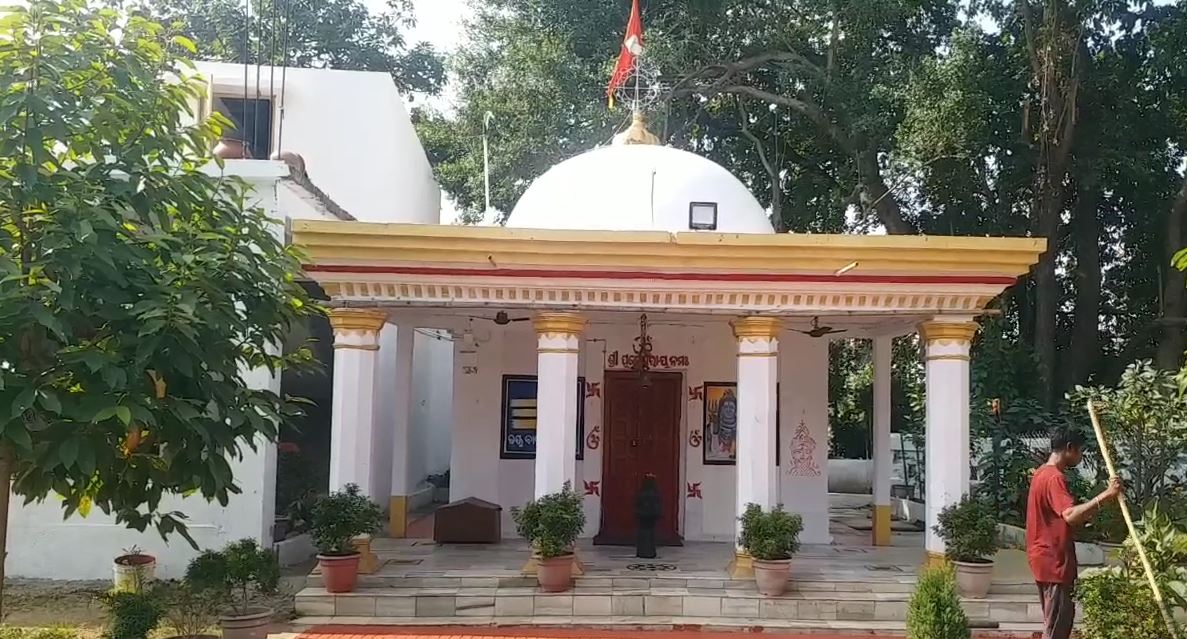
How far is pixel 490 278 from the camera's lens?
888 centimetres

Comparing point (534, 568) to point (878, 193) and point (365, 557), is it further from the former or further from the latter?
point (878, 193)

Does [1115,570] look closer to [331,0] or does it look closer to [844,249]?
[844,249]

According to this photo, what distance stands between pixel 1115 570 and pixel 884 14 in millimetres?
11412

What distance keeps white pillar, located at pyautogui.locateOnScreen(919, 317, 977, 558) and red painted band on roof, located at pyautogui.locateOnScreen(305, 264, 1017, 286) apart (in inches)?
17.6

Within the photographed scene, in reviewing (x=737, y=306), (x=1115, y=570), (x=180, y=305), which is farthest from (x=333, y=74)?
(x=1115, y=570)

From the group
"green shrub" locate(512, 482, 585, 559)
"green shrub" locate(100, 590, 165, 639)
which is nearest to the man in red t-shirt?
"green shrub" locate(512, 482, 585, 559)

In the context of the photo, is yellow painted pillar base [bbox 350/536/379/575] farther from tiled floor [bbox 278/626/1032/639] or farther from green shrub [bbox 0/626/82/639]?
green shrub [bbox 0/626/82/639]

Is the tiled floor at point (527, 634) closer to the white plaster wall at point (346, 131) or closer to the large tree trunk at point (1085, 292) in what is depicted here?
the large tree trunk at point (1085, 292)

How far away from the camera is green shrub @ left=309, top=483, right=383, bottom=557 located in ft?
27.6

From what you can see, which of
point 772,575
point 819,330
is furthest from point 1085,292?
point 772,575

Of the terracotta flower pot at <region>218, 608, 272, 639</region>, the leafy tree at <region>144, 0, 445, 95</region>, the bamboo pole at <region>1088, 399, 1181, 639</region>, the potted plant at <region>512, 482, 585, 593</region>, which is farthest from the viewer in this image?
the leafy tree at <region>144, 0, 445, 95</region>

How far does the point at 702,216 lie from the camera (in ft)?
33.8

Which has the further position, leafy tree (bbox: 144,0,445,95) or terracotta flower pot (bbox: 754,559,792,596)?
leafy tree (bbox: 144,0,445,95)

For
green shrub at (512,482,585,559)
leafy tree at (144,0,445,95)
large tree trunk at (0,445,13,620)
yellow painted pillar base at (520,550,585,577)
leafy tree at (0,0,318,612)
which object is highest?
leafy tree at (144,0,445,95)
